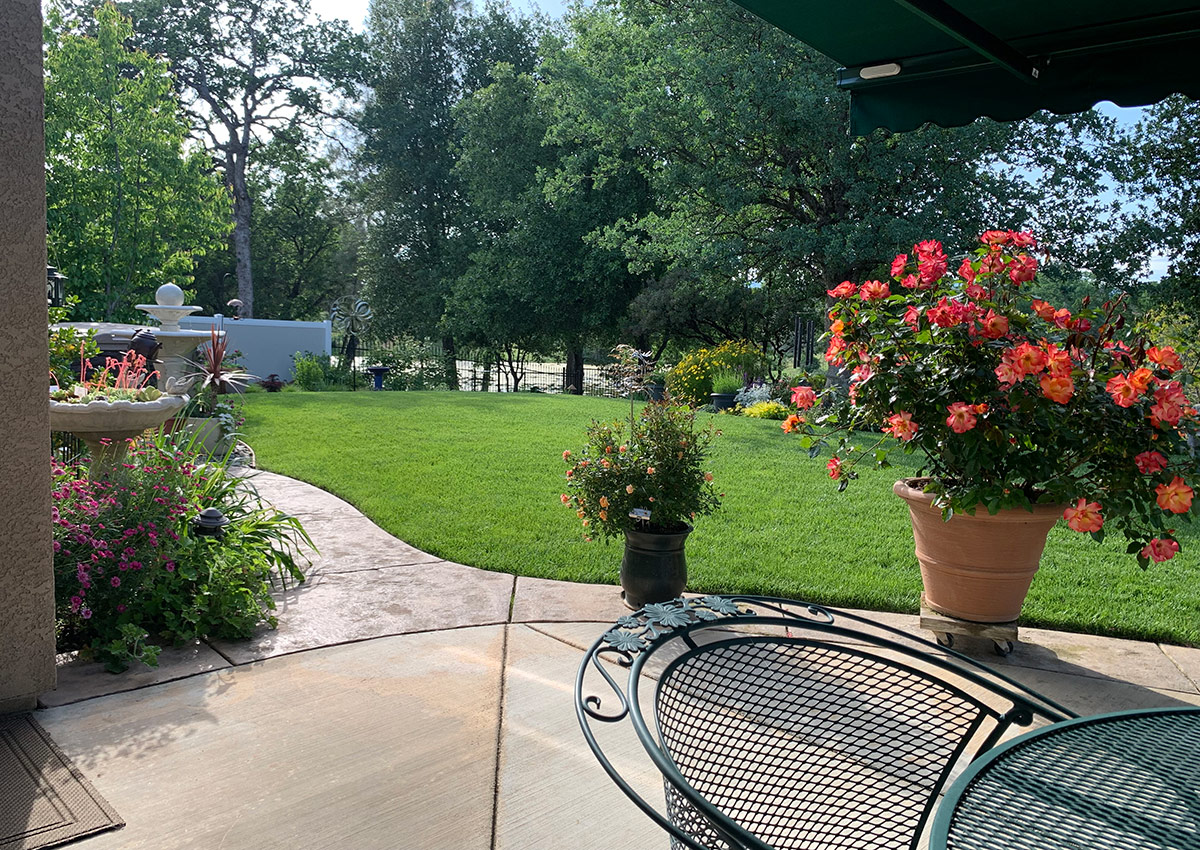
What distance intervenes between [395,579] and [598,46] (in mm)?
14786

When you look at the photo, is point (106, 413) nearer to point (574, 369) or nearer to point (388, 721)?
point (388, 721)

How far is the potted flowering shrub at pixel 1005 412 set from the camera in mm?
2900

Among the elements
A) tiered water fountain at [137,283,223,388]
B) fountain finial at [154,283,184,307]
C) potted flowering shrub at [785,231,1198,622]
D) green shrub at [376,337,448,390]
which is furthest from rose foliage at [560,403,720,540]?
green shrub at [376,337,448,390]

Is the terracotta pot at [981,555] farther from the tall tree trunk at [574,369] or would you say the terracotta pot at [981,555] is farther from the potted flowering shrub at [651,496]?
the tall tree trunk at [574,369]

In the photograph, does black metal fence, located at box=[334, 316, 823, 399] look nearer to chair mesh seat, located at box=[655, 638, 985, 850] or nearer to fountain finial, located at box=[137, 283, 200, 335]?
fountain finial, located at box=[137, 283, 200, 335]

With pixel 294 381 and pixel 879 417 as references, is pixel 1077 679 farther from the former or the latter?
pixel 294 381

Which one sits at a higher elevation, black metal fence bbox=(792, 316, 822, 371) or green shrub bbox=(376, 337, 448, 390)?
black metal fence bbox=(792, 316, 822, 371)

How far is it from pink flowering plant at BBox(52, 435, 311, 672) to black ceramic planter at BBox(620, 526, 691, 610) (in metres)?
1.69

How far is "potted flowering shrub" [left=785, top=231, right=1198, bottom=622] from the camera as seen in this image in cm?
290

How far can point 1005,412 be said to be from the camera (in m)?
3.02

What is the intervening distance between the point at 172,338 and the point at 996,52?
728 centimetres

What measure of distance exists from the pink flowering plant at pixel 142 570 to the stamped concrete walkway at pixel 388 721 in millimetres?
144

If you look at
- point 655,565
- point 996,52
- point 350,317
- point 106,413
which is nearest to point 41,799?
point 106,413

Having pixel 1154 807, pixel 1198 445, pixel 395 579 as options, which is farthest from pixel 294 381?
pixel 1154 807
